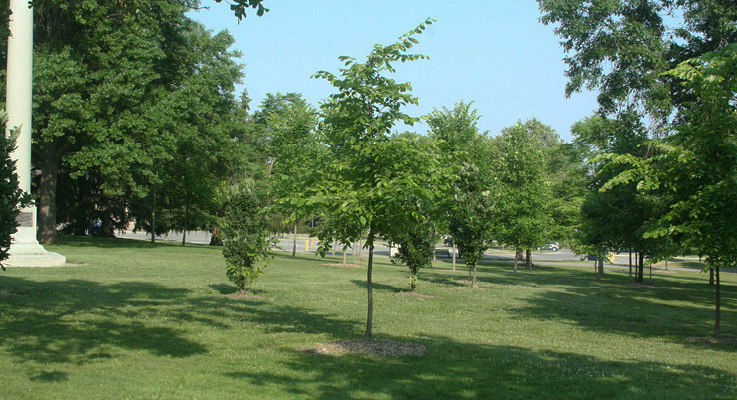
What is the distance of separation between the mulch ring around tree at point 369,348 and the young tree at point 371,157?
42 centimetres

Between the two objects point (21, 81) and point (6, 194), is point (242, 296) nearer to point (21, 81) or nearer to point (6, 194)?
point (6, 194)

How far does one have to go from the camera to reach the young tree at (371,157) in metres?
8.75

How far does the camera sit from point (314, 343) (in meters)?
9.91

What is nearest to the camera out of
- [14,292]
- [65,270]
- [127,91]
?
[14,292]

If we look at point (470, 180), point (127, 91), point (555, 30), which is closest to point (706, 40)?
point (555, 30)

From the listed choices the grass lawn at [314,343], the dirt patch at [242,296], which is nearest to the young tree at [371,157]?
the grass lawn at [314,343]

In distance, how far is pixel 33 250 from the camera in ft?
65.4

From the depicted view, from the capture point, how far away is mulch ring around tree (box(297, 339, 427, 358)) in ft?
30.2

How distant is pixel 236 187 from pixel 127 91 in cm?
1421

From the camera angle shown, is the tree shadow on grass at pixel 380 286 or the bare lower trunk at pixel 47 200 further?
the bare lower trunk at pixel 47 200

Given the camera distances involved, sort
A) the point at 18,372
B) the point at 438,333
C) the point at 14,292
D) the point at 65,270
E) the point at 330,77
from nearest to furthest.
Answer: the point at 18,372 < the point at 330,77 < the point at 438,333 < the point at 14,292 < the point at 65,270

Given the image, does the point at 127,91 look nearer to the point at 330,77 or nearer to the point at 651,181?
the point at 330,77

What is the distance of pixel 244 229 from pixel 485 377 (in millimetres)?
9186

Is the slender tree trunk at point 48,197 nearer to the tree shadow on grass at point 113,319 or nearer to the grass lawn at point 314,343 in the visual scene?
the grass lawn at point 314,343
